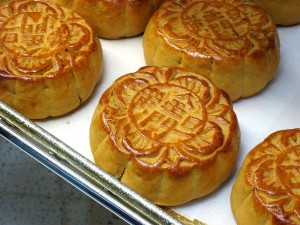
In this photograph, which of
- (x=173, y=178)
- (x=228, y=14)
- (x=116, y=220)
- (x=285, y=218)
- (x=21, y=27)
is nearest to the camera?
(x=285, y=218)

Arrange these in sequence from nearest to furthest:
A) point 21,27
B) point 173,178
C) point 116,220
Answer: point 173,178 → point 21,27 → point 116,220

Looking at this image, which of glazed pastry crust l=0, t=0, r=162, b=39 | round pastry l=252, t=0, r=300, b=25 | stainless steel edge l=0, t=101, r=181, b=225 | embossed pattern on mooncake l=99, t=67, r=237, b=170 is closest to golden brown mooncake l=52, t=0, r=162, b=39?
glazed pastry crust l=0, t=0, r=162, b=39

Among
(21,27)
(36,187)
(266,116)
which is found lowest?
(36,187)

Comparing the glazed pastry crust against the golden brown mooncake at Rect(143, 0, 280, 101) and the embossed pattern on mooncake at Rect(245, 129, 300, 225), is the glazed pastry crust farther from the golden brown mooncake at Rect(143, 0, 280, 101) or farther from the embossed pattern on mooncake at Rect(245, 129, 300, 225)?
the embossed pattern on mooncake at Rect(245, 129, 300, 225)

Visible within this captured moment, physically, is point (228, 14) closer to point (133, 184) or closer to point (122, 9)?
point (122, 9)

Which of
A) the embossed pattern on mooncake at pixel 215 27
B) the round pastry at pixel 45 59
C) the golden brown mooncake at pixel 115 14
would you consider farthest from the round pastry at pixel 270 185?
the golden brown mooncake at pixel 115 14

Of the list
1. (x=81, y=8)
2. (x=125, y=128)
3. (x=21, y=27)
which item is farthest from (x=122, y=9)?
(x=125, y=128)
